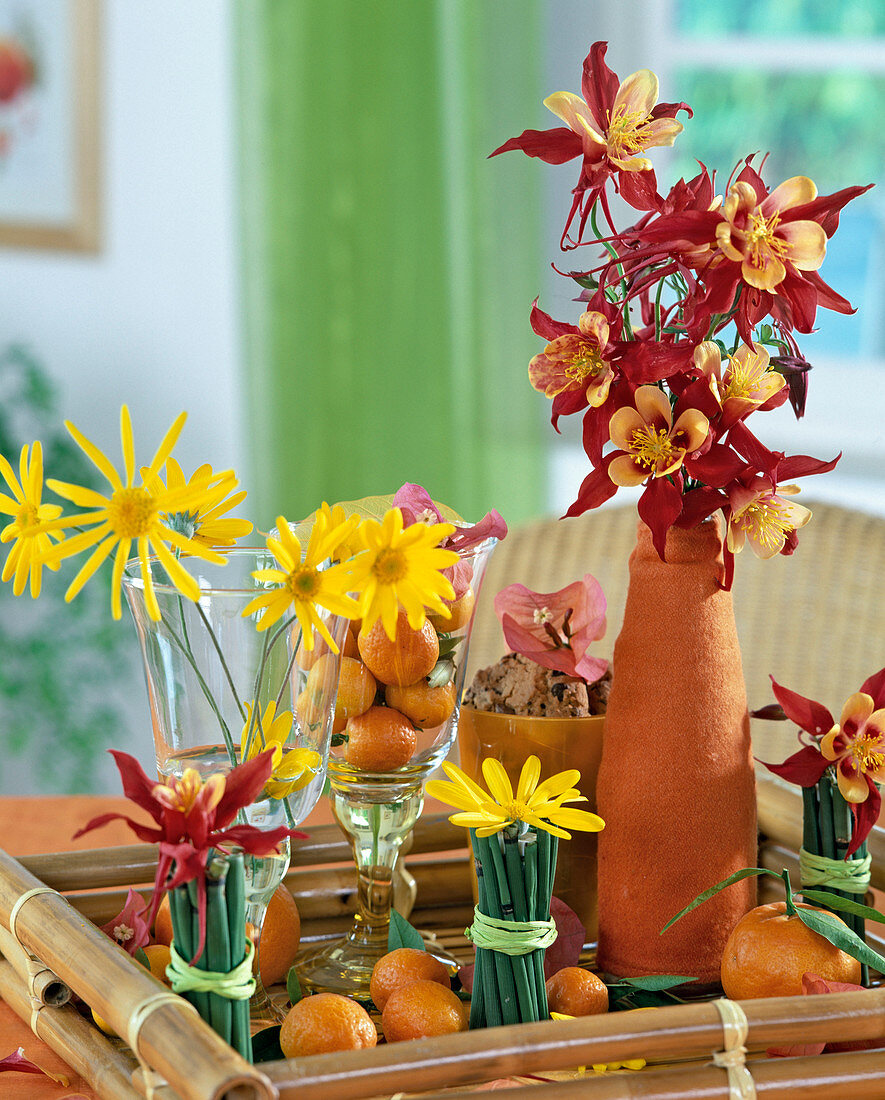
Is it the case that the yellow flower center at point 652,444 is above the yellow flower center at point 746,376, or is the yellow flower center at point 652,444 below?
below

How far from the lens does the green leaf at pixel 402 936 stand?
0.66m

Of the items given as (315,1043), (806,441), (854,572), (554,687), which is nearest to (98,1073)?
(315,1043)

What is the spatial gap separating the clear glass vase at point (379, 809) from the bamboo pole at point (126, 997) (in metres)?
0.14

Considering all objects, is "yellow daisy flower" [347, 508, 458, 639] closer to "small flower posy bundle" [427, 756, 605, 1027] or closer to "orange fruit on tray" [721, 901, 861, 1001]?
"small flower posy bundle" [427, 756, 605, 1027]

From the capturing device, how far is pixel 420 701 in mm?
618

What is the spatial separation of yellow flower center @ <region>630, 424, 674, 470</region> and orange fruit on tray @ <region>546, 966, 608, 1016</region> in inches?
9.7

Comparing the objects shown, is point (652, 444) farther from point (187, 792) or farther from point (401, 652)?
point (187, 792)

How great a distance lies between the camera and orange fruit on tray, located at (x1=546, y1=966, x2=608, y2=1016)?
0.59 metres

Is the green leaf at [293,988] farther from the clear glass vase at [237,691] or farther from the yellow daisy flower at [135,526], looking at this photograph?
the yellow daisy flower at [135,526]

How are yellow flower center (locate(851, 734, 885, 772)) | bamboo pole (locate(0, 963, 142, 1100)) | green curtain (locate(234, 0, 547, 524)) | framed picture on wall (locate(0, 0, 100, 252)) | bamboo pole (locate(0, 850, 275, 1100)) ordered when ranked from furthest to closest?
framed picture on wall (locate(0, 0, 100, 252)) → green curtain (locate(234, 0, 547, 524)) → yellow flower center (locate(851, 734, 885, 772)) → bamboo pole (locate(0, 963, 142, 1100)) → bamboo pole (locate(0, 850, 275, 1100))

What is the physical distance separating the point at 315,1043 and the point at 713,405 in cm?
33

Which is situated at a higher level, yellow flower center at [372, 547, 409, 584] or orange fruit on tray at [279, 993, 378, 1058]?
yellow flower center at [372, 547, 409, 584]

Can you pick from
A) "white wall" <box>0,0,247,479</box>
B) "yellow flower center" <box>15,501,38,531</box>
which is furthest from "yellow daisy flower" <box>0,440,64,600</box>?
"white wall" <box>0,0,247,479</box>

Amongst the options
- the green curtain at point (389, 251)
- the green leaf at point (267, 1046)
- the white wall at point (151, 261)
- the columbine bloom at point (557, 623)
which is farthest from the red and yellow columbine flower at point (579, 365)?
the white wall at point (151, 261)
